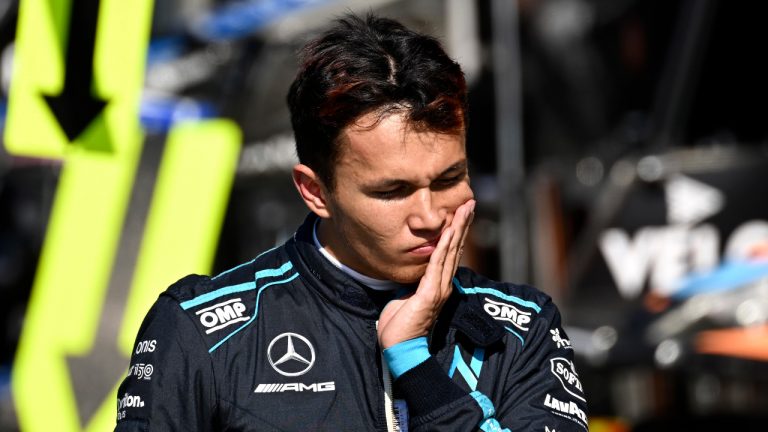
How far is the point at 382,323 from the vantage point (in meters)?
2.18

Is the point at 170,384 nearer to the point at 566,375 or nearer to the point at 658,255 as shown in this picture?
the point at 566,375

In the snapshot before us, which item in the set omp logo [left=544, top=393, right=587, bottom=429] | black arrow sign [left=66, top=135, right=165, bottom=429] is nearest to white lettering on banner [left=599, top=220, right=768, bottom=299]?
black arrow sign [left=66, top=135, right=165, bottom=429]

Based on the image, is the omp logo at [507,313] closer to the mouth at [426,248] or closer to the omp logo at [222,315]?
the mouth at [426,248]

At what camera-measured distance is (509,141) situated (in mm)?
5207

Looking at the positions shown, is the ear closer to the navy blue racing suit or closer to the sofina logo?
the navy blue racing suit

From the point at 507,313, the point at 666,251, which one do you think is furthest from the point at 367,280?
the point at 666,251

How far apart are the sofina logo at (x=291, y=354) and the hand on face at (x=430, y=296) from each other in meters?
0.14

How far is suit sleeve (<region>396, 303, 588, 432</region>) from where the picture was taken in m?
2.09

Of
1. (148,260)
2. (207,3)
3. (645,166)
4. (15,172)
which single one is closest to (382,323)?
(645,166)

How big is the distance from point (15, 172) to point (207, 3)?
1887mm

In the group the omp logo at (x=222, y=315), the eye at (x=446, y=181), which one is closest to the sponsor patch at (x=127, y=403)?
the omp logo at (x=222, y=315)

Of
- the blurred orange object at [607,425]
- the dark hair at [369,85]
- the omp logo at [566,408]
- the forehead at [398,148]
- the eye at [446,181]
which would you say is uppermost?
the dark hair at [369,85]

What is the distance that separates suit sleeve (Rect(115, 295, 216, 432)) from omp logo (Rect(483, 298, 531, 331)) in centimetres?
56

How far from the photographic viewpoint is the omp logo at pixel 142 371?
2092mm
